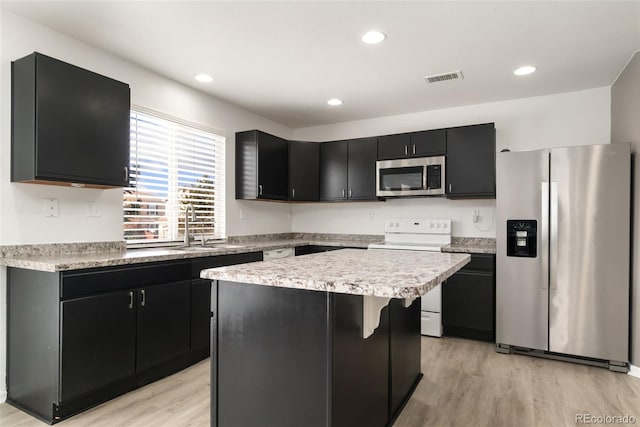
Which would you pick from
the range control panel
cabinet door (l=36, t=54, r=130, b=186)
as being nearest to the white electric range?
the range control panel

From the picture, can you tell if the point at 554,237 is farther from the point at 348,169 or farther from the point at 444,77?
the point at 348,169

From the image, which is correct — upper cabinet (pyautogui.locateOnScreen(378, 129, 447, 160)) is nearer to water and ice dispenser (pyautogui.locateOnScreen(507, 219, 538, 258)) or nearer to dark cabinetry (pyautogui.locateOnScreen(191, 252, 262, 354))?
water and ice dispenser (pyautogui.locateOnScreen(507, 219, 538, 258))

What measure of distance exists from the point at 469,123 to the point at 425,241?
4.74 ft

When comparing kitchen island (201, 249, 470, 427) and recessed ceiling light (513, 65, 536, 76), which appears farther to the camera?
recessed ceiling light (513, 65, 536, 76)

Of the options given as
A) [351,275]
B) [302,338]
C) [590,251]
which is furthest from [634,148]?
[302,338]

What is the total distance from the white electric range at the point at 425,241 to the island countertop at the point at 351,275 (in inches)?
80.3

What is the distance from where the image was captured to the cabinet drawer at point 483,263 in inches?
139

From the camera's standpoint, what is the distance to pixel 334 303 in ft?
4.58

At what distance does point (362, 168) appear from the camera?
451 cm

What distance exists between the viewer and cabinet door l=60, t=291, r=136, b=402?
2.10 meters

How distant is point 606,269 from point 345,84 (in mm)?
2723

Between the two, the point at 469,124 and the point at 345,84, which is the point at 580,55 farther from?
the point at 345,84

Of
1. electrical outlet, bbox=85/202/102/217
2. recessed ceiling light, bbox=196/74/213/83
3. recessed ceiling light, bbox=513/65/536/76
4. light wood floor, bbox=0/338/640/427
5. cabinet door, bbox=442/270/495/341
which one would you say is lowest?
light wood floor, bbox=0/338/640/427

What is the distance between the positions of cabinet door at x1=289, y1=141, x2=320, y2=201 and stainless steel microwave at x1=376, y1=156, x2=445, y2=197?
85 centimetres
